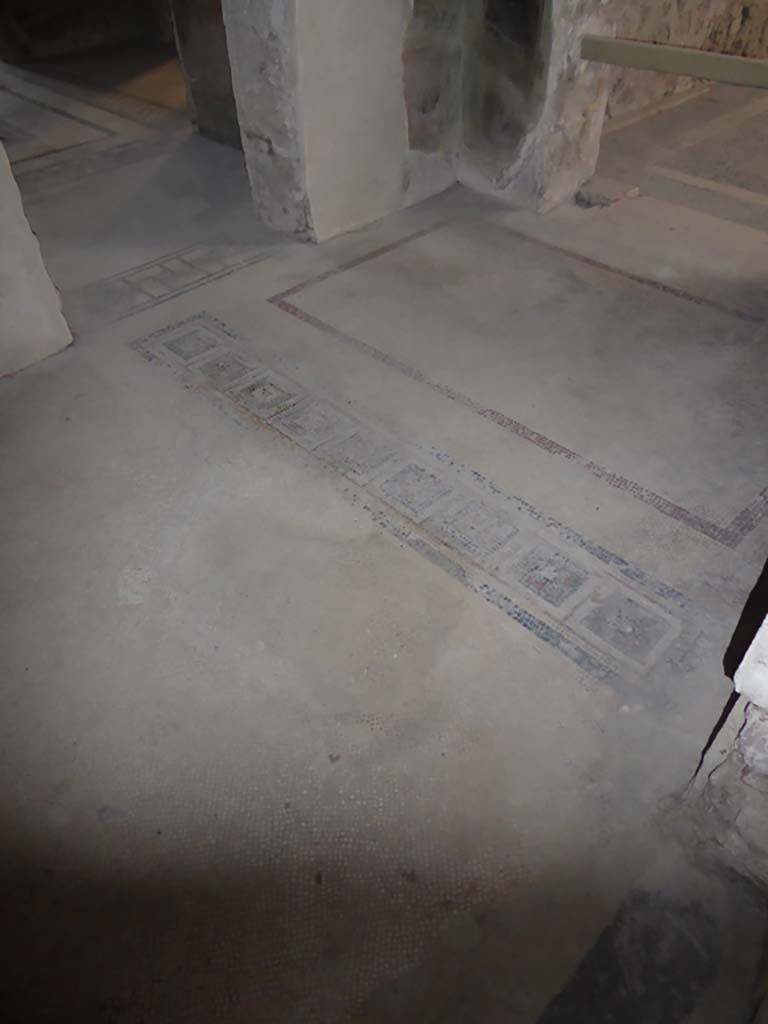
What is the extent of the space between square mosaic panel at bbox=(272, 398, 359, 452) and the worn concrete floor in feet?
0.05

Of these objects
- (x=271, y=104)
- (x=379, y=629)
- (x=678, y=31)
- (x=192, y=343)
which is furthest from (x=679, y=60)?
(x=379, y=629)

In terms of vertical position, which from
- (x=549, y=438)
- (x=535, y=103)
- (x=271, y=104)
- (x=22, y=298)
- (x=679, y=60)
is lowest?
(x=549, y=438)

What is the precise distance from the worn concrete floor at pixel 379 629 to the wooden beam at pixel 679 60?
2.15 ft

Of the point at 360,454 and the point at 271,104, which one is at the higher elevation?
the point at 271,104

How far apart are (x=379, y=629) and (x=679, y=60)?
2486 mm

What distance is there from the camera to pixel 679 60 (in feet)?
9.05

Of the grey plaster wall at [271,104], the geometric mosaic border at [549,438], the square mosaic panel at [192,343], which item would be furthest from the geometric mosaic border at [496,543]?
the grey plaster wall at [271,104]

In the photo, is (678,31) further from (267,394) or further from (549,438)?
(267,394)

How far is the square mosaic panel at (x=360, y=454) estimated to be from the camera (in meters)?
2.12

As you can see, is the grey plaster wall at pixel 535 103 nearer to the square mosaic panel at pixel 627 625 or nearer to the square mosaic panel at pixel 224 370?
the square mosaic panel at pixel 224 370

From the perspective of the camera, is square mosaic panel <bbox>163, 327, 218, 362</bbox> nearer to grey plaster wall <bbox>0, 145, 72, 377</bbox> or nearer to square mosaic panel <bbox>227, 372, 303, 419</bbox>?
square mosaic panel <bbox>227, 372, 303, 419</bbox>

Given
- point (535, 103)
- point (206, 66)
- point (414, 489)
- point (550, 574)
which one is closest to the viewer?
point (550, 574)

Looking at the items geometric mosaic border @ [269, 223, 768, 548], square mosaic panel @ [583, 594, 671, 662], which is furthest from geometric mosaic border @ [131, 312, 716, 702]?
geometric mosaic border @ [269, 223, 768, 548]

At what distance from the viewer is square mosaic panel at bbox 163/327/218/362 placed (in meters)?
2.60
